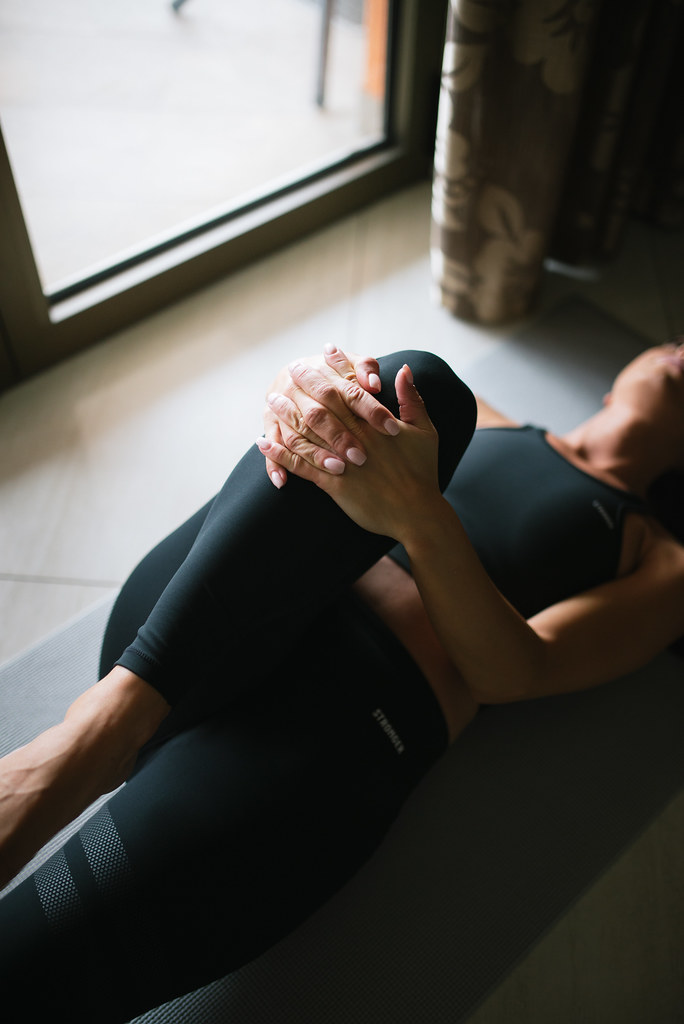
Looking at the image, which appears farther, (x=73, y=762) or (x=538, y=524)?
(x=538, y=524)

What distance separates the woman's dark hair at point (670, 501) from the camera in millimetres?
1405

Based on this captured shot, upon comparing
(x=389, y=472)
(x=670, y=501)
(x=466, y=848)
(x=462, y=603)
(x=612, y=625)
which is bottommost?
(x=466, y=848)

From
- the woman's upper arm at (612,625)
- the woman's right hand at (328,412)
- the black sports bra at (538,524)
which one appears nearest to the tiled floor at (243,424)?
the woman's upper arm at (612,625)

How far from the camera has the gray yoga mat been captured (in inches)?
41.6

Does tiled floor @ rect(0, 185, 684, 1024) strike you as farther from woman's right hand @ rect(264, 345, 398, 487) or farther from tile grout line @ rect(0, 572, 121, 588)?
woman's right hand @ rect(264, 345, 398, 487)

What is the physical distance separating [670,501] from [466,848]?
679 mm

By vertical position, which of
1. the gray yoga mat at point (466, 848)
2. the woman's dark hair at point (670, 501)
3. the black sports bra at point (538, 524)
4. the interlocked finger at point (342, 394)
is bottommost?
the gray yoga mat at point (466, 848)

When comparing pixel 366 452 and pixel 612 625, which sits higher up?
pixel 366 452

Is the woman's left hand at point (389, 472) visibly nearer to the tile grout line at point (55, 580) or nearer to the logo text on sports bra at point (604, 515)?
the logo text on sports bra at point (604, 515)

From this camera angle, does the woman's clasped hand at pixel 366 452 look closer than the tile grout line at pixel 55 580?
Yes

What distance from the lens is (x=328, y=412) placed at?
3.14 feet

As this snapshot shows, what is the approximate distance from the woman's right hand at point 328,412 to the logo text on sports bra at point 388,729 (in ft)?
0.96

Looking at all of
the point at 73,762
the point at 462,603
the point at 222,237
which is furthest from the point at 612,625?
the point at 222,237

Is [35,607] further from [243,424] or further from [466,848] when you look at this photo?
[466,848]
